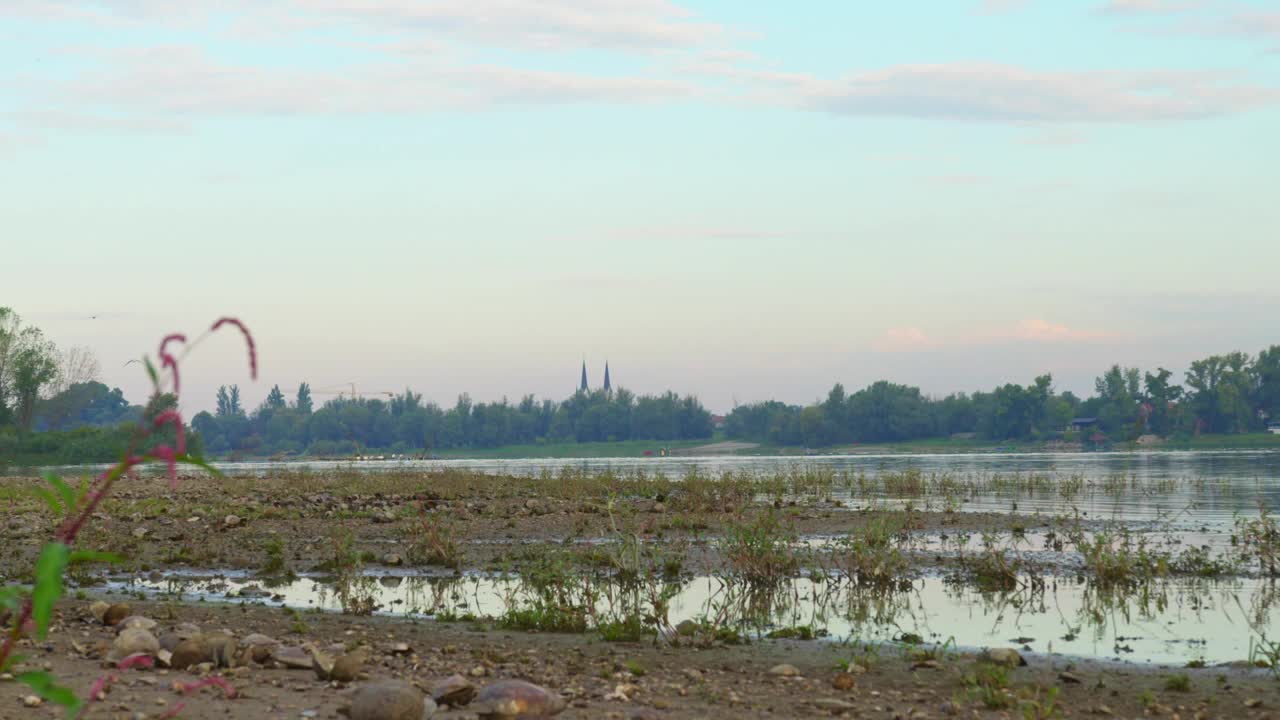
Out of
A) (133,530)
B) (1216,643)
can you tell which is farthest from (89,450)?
(1216,643)

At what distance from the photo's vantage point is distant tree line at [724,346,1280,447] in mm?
147000

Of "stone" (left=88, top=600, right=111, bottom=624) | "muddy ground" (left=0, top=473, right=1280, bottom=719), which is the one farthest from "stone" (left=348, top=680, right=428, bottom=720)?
"stone" (left=88, top=600, right=111, bottom=624)

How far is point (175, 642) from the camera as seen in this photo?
10359 mm

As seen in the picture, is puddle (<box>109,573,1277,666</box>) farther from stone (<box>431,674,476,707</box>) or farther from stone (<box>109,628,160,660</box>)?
stone (<box>431,674,476,707</box>)

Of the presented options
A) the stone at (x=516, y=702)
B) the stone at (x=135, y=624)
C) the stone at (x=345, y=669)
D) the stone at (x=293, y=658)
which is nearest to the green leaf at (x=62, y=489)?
the stone at (x=516, y=702)

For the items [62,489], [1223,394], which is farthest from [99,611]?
[1223,394]

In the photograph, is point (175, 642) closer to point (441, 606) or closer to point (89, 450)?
point (441, 606)

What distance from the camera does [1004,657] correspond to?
36.5ft

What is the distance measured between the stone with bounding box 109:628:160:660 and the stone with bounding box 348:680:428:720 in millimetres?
2771

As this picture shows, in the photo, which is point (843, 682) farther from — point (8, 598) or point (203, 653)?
point (8, 598)

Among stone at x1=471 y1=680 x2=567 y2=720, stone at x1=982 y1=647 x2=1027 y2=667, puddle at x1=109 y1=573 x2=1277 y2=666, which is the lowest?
puddle at x1=109 y1=573 x2=1277 y2=666

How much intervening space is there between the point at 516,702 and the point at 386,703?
93 cm

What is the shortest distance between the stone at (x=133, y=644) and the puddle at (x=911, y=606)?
4.10m

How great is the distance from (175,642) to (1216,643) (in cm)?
1060
